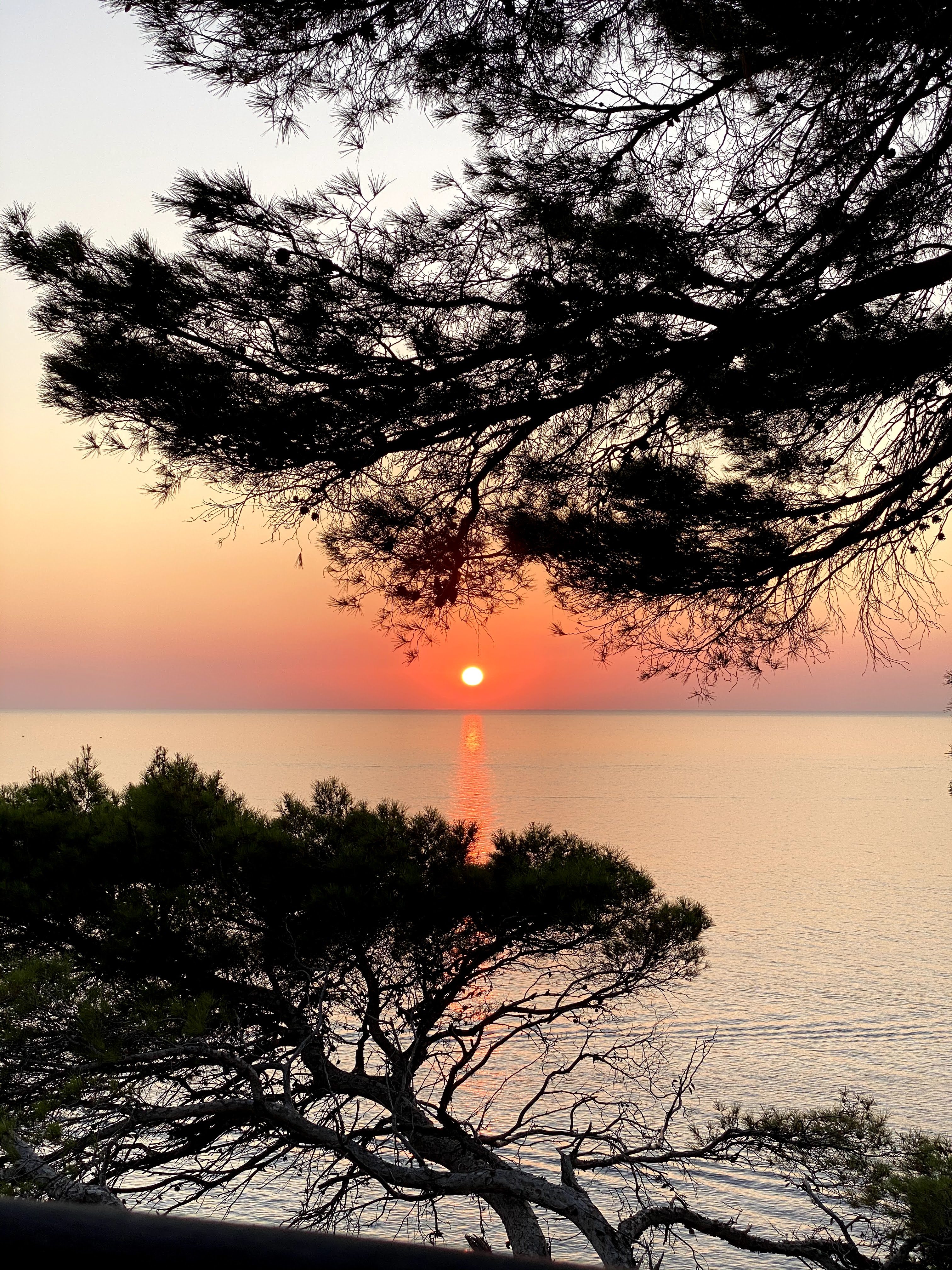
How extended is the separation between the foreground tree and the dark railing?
13.1 ft

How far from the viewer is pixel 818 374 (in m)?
3.56

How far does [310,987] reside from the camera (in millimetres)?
5094

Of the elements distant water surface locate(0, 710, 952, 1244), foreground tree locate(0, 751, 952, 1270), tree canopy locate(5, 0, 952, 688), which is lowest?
distant water surface locate(0, 710, 952, 1244)

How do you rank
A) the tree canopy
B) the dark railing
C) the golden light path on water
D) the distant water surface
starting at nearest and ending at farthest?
the dark railing < the tree canopy < the distant water surface < the golden light path on water

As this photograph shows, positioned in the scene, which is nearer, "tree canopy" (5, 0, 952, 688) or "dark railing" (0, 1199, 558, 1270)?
"dark railing" (0, 1199, 558, 1270)

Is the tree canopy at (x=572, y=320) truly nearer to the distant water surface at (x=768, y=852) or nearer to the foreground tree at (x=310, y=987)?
the foreground tree at (x=310, y=987)

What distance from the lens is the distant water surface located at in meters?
13.4

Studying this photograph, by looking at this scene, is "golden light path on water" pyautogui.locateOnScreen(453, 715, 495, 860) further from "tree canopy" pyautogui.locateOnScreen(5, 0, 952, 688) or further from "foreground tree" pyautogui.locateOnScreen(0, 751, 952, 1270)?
"tree canopy" pyautogui.locateOnScreen(5, 0, 952, 688)

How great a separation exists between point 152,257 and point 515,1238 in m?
4.49

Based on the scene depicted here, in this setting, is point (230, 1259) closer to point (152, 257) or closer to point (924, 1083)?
point (152, 257)

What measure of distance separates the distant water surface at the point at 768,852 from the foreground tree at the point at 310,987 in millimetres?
7290

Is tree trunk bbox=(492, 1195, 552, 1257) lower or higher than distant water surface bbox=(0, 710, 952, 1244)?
higher

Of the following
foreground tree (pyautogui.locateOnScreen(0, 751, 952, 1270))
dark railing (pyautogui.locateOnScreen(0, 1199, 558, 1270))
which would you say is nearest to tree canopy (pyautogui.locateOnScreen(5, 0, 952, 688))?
foreground tree (pyautogui.locateOnScreen(0, 751, 952, 1270))

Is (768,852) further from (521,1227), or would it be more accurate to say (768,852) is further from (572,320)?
(572,320)
